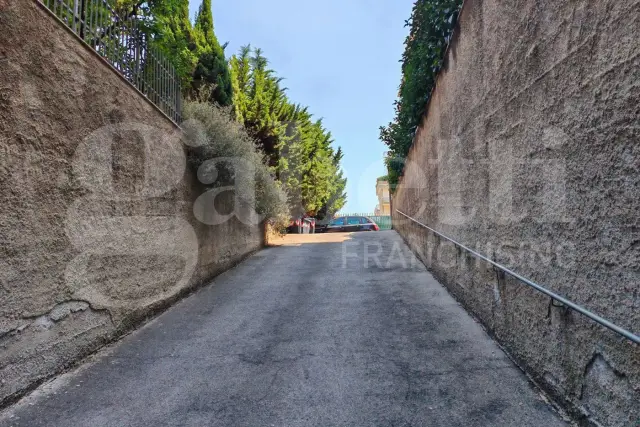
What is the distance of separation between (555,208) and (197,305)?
158 inches

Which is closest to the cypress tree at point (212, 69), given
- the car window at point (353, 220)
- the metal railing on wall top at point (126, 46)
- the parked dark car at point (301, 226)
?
the metal railing on wall top at point (126, 46)

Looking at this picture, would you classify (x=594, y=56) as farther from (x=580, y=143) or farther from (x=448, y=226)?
(x=448, y=226)

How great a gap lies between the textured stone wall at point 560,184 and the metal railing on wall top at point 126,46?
349cm

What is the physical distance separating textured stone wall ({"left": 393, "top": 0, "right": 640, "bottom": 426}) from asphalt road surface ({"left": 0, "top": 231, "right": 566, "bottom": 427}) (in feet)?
1.31

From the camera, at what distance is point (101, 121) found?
363 cm

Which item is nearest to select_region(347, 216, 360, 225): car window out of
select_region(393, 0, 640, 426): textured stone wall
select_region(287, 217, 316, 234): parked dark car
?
select_region(287, 217, 316, 234): parked dark car

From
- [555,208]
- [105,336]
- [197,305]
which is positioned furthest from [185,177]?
[555,208]

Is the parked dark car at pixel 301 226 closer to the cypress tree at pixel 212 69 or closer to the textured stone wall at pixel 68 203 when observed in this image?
the cypress tree at pixel 212 69

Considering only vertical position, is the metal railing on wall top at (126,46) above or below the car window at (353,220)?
above

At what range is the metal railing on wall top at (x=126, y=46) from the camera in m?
3.52

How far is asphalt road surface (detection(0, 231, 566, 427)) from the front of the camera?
8.09 ft

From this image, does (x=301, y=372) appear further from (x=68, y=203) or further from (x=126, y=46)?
(x=126, y=46)

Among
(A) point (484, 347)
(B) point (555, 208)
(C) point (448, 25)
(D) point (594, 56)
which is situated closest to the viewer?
(D) point (594, 56)

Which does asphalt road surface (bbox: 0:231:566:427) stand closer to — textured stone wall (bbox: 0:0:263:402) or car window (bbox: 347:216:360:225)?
textured stone wall (bbox: 0:0:263:402)
